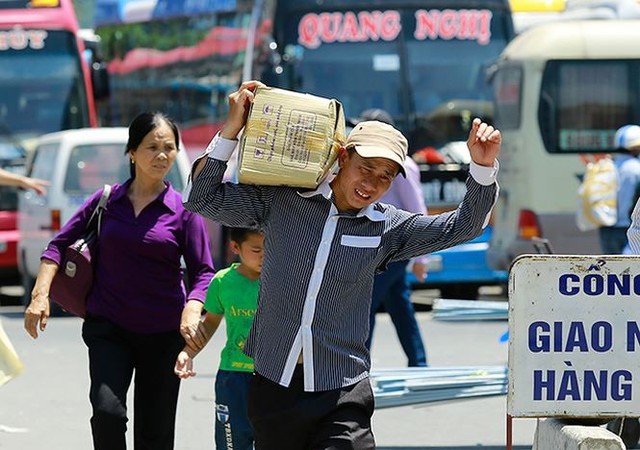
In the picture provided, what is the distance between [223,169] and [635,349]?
1.48 m

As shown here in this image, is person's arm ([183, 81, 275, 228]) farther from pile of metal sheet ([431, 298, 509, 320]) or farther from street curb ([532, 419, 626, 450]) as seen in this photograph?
pile of metal sheet ([431, 298, 509, 320])

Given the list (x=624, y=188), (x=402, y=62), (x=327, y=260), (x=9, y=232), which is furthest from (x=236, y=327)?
(x=9, y=232)

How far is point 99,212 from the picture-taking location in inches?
243

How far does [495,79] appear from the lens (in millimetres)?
15734

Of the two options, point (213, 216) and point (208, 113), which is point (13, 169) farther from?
point (213, 216)

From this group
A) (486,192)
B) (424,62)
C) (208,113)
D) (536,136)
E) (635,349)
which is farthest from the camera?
(208,113)

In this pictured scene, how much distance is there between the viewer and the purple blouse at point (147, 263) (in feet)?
19.8

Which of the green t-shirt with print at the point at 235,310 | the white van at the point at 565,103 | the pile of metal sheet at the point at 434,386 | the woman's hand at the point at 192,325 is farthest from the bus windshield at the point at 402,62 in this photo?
the woman's hand at the point at 192,325

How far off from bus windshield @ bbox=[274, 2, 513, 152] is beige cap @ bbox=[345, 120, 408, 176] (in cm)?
1146

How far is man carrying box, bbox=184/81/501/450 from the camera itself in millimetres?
4715

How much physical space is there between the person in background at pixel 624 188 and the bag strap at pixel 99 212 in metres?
5.84

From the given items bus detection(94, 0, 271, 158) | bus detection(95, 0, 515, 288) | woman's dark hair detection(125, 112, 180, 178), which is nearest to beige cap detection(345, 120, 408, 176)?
woman's dark hair detection(125, 112, 180, 178)

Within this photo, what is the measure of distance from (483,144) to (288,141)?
60cm

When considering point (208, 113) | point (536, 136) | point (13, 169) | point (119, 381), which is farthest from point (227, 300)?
point (208, 113)
